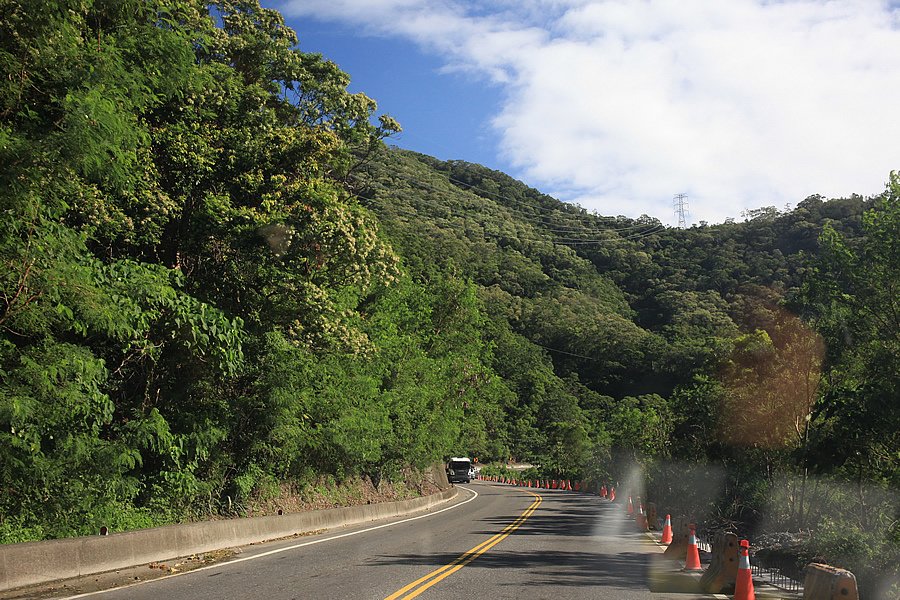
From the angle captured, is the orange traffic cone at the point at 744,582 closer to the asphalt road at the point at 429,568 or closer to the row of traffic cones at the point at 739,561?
the row of traffic cones at the point at 739,561

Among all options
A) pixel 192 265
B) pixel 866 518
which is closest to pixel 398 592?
pixel 866 518

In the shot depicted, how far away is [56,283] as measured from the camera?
11977mm

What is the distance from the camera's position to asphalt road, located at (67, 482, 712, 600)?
1132 cm

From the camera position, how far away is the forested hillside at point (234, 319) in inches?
490

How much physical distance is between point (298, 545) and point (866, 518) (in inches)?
486

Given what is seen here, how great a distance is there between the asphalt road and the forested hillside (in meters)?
3.69

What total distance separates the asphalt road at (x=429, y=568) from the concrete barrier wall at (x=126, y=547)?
2.58 feet

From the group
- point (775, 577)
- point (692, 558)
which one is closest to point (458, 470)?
point (775, 577)

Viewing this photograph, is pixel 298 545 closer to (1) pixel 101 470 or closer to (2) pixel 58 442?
(1) pixel 101 470

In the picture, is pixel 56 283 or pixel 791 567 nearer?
pixel 56 283

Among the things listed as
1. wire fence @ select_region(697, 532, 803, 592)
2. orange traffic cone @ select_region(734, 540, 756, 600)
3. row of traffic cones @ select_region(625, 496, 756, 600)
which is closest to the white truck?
row of traffic cones @ select_region(625, 496, 756, 600)

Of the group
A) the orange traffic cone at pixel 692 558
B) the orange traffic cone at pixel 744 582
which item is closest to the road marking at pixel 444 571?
the orange traffic cone at pixel 692 558

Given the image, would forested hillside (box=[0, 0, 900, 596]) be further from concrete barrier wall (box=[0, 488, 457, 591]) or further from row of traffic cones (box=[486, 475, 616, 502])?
row of traffic cones (box=[486, 475, 616, 502])

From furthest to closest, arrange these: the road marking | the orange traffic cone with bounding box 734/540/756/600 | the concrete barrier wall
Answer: the concrete barrier wall
the road marking
the orange traffic cone with bounding box 734/540/756/600
